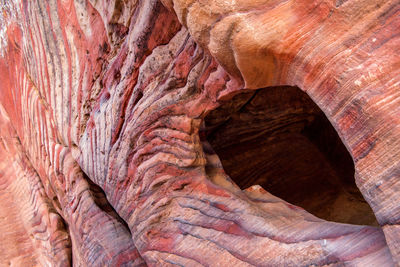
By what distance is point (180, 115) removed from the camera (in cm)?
157

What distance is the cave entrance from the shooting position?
85.0 inches

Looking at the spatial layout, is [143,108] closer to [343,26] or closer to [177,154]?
[177,154]

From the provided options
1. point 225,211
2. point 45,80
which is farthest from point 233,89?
point 45,80

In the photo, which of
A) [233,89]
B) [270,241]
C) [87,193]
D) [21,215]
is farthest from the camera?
[21,215]

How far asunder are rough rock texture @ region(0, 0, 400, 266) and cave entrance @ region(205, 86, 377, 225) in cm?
14

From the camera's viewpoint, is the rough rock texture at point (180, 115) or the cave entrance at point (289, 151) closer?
the rough rock texture at point (180, 115)

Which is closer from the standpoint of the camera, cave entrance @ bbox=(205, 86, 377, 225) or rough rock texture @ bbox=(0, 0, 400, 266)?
rough rock texture @ bbox=(0, 0, 400, 266)

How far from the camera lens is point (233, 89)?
1.32 m

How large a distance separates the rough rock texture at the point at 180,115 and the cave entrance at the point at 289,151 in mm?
136

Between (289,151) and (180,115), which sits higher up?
(180,115)

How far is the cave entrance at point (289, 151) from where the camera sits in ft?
7.09

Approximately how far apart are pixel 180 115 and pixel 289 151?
124cm

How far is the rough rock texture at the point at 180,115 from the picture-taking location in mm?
837

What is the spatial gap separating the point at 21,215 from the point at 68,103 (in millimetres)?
1918
